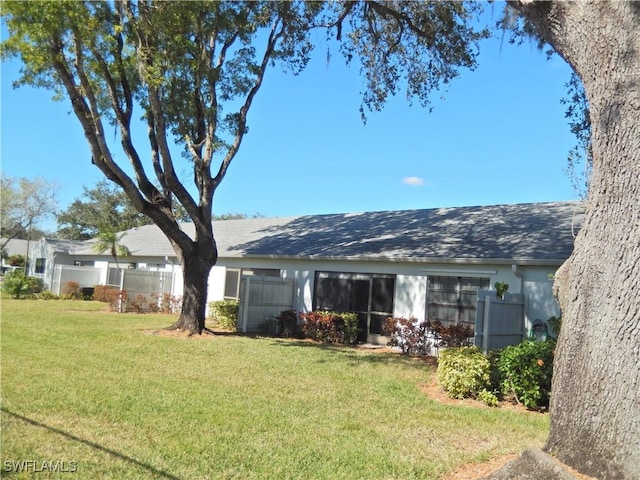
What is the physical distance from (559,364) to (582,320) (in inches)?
18.6

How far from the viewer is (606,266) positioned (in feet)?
14.8

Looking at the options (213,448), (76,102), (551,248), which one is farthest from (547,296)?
(76,102)

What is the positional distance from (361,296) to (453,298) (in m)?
3.15

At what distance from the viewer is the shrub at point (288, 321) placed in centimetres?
1727

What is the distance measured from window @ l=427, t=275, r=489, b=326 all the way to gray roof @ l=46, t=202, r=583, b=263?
0.71m

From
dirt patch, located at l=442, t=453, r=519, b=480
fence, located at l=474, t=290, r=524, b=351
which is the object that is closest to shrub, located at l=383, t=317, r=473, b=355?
fence, located at l=474, t=290, r=524, b=351

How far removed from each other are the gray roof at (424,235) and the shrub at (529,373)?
3967 mm

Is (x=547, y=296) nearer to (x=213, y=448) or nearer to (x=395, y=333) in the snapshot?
(x=395, y=333)

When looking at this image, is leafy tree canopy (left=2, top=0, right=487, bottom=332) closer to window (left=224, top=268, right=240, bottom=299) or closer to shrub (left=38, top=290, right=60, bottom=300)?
window (left=224, top=268, right=240, bottom=299)

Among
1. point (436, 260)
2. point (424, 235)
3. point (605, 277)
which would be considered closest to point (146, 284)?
point (424, 235)

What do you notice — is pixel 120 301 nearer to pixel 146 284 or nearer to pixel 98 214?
pixel 146 284

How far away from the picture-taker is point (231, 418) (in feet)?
22.5

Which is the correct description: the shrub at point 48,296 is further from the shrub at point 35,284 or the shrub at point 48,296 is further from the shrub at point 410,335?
the shrub at point 410,335

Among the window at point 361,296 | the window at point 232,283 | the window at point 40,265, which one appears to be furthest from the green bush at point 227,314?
the window at point 40,265
